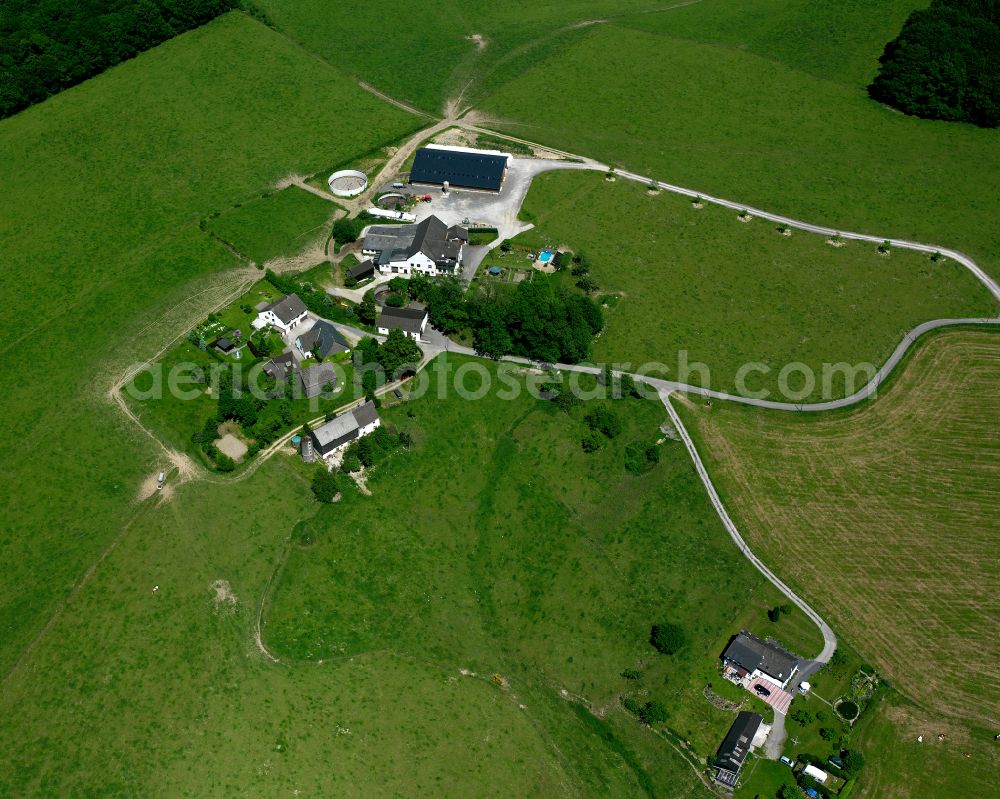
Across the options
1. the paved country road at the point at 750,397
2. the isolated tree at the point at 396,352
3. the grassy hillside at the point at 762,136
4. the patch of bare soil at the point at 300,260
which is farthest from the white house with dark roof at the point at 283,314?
the grassy hillside at the point at 762,136

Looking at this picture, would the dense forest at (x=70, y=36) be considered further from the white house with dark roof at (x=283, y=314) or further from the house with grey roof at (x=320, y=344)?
the house with grey roof at (x=320, y=344)

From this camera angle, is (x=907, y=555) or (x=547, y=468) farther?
(x=547, y=468)

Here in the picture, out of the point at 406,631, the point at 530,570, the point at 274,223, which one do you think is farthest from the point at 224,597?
the point at 274,223

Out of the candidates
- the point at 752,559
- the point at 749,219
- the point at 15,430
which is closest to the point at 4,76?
the point at 15,430

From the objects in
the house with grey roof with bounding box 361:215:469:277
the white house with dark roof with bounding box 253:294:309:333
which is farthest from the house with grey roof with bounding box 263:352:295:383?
the house with grey roof with bounding box 361:215:469:277

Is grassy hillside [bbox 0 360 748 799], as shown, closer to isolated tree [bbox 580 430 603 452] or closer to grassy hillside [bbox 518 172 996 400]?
isolated tree [bbox 580 430 603 452]

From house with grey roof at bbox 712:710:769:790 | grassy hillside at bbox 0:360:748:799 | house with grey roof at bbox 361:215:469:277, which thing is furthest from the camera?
house with grey roof at bbox 361:215:469:277

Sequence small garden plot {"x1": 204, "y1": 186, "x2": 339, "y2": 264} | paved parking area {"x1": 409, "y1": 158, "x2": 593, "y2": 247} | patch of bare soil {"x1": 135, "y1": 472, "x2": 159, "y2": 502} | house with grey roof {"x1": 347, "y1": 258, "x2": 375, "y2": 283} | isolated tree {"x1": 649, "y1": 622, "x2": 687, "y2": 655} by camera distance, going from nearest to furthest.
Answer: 1. isolated tree {"x1": 649, "y1": 622, "x2": 687, "y2": 655}
2. patch of bare soil {"x1": 135, "y1": 472, "x2": 159, "y2": 502}
3. house with grey roof {"x1": 347, "y1": 258, "x2": 375, "y2": 283}
4. small garden plot {"x1": 204, "y1": 186, "x2": 339, "y2": 264}
5. paved parking area {"x1": 409, "y1": 158, "x2": 593, "y2": 247}

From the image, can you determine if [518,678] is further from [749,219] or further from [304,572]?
[749,219]
